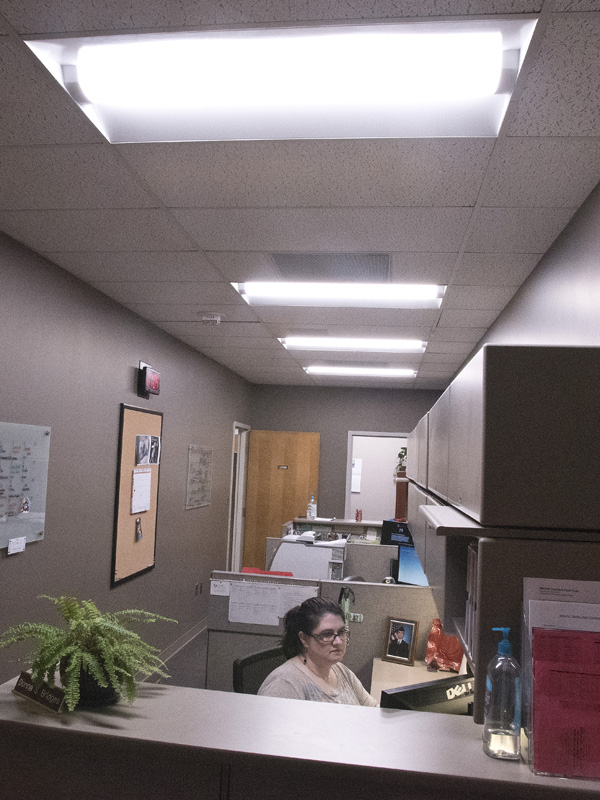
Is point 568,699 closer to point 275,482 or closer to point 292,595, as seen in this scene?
point 292,595

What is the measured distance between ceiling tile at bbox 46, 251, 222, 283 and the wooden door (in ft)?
14.7

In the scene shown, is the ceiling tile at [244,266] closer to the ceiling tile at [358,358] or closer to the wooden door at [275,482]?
the ceiling tile at [358,358]

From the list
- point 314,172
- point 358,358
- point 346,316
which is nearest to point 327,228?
point 314,172

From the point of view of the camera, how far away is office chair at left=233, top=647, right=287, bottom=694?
2520 millimetres

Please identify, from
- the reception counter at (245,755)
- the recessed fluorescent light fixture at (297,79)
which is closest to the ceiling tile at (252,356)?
the recessed fluorescent light fixture at (297,79)

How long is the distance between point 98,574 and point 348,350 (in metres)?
2.72

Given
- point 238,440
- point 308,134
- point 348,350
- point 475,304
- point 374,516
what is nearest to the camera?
point 308,134

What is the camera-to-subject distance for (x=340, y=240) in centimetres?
270

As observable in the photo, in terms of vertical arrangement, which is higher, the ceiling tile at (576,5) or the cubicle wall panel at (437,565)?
the ceiling tile at (576,5)

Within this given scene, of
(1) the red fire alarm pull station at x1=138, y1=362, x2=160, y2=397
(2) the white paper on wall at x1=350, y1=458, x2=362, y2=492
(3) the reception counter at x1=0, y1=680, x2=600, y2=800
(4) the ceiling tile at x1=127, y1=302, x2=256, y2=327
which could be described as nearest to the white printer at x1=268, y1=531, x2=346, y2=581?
(1) the red fire alarm pull station at x1=138, y1=362, x2=160, y2=397

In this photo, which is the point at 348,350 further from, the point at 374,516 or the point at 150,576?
the point at 374,516

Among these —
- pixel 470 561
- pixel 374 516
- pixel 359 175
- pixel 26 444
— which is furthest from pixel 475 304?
pixel 374 516

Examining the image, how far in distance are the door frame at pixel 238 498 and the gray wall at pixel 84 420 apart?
1838 millimetres

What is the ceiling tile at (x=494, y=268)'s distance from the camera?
2.81m
